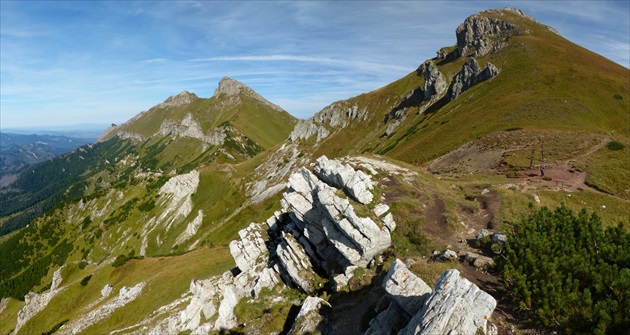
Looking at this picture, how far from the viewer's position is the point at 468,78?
14488 centimetres

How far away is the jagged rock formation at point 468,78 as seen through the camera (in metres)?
140

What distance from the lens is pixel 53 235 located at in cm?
17038

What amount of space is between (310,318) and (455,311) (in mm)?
14281

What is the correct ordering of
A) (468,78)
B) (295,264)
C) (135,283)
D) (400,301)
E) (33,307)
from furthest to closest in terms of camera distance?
(468,78), (33,307), (135,283), (295,264), (400,301)

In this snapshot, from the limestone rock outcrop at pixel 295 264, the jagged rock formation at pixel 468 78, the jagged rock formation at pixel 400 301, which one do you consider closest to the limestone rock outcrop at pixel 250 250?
the limestone rock outcrop at pixel 295 264

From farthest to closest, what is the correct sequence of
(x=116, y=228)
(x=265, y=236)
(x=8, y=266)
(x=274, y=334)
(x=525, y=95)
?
(x=8, y=266) → (x=116, y=228) → (x=525, y=95) → (x=265, y=236) → (x=274, y=334)

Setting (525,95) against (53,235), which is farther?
(53,235)

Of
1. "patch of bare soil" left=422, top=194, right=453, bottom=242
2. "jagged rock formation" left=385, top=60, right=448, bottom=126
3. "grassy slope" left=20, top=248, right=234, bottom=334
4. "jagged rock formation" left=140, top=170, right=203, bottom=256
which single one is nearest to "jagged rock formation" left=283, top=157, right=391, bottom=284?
"patch of bare soil" left=422, top=194, right=453, bottom=242

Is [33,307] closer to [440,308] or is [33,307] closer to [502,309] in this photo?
[440,308]

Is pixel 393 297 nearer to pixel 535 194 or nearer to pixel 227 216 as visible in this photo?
pixel 535 194

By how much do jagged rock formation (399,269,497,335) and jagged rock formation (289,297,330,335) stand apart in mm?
10893

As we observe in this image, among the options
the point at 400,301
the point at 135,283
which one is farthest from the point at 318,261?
the point at 135,283

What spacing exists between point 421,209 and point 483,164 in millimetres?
44960

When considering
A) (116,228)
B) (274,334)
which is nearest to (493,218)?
(274,334)
